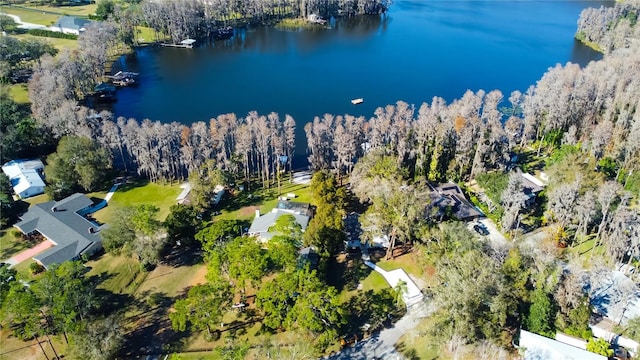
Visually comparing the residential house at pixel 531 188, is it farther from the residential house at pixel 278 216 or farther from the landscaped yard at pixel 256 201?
the landscaped yard at pixel 256 201

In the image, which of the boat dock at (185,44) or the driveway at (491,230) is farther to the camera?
the boat dock at (185,44)

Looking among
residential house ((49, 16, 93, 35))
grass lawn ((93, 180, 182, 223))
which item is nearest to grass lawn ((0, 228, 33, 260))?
grass lawn ((93, 180, 182, 223))

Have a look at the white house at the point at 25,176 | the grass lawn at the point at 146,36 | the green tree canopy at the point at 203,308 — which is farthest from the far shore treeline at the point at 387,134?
the grass lawn at the point at 146,36

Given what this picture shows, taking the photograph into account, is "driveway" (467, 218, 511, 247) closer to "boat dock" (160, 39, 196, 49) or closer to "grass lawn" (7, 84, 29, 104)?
"grass lawn" (7, 84, 29, 104)

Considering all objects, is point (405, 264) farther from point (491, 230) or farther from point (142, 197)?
point (142, 197)

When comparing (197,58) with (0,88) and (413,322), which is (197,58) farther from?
(413,322)

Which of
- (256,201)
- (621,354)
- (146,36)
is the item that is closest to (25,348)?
(256,201)
